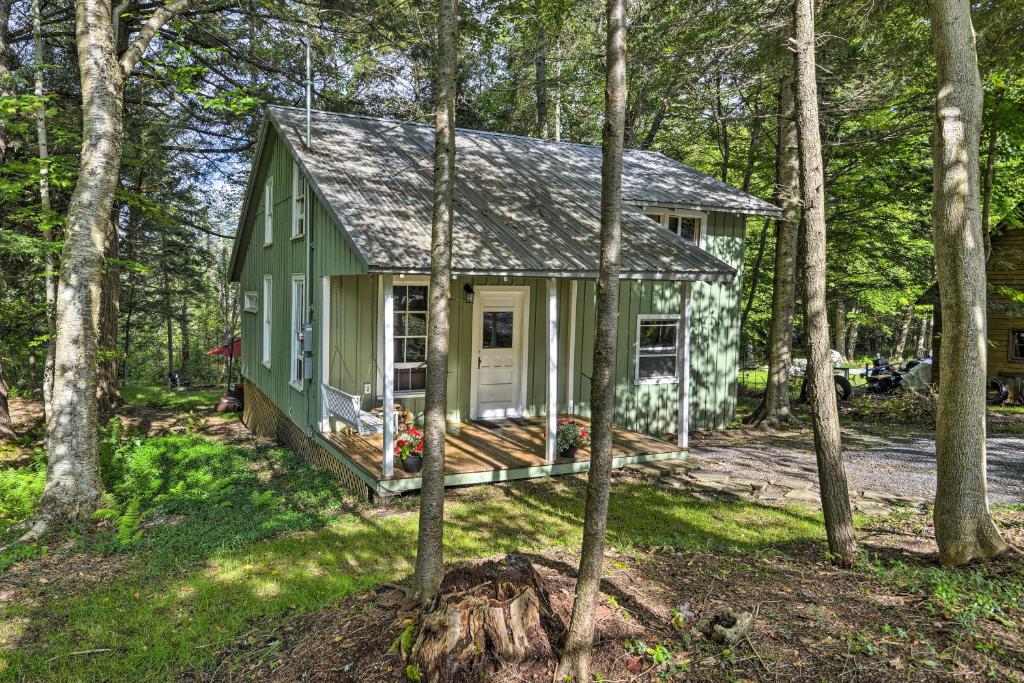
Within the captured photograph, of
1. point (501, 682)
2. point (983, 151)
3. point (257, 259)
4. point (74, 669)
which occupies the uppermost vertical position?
point (983, 151)

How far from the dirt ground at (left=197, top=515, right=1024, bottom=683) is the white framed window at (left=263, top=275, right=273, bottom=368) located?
833 centimetres

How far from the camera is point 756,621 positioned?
404 centimetres

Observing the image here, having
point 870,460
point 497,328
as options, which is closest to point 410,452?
point 497,328

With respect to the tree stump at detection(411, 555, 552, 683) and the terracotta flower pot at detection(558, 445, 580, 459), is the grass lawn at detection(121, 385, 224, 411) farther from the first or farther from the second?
the tree stump at detection(411, 555, 552, 683)

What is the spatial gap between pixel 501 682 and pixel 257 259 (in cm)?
1189

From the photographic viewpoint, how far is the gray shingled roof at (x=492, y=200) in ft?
25.0

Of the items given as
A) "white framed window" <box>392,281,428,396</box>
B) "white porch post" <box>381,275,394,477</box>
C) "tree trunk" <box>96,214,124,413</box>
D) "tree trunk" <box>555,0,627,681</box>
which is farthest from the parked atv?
"tree trunk" <box>96,214,124,413</box>

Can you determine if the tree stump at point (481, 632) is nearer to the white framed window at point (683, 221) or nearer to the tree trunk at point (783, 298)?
the white framed window at point (683, 221)

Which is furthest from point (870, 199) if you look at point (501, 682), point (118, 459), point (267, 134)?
point (118, 459)

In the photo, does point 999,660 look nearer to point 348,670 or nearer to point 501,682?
point 501,682

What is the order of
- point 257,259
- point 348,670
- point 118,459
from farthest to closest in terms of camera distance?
point 257,259 < point 118,459 < point 348,670

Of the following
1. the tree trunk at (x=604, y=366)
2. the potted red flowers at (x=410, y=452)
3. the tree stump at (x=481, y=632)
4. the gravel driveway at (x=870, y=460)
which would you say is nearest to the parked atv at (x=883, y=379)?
the gravel driveway at (x=870, y=460)

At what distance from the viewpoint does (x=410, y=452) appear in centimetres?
743

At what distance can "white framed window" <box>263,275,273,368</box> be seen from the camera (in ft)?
39.6
